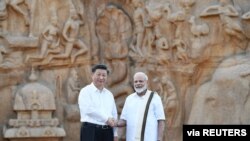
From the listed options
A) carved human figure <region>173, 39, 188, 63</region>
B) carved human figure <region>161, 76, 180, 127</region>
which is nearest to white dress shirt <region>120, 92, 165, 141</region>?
carved human figure <region>173, 39, 188, 63</region>

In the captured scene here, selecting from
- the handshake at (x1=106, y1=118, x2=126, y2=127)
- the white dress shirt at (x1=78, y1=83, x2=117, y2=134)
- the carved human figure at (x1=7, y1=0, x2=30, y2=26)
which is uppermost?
the carved human figure at (x1=7, y1=0, x2=30, y2=26)

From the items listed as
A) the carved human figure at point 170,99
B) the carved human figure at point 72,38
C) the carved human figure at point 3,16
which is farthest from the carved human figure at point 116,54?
the carved human figure at point 3,16

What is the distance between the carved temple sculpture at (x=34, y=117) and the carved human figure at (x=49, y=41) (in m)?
0.46

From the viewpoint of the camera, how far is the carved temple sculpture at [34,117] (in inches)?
366

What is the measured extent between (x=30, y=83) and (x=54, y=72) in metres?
0.42

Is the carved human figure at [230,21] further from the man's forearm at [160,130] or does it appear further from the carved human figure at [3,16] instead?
the man's forearm at [160,130]

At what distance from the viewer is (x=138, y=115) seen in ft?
18.6

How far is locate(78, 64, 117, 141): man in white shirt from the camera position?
5707mm

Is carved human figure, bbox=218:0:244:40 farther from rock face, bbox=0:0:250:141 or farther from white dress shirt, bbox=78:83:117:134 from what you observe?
white dress shirt, bbox=78:83:117:134

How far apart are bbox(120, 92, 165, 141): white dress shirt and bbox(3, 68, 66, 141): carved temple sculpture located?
3.81 m

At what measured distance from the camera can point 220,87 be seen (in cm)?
893

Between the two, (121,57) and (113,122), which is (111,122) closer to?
(113,122)

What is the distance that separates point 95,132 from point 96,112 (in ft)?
0.60

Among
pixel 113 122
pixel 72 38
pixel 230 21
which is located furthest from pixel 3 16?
pixel 113 122
